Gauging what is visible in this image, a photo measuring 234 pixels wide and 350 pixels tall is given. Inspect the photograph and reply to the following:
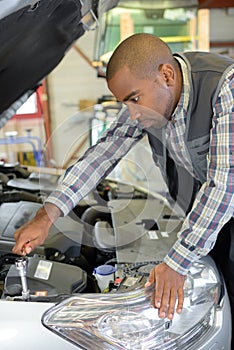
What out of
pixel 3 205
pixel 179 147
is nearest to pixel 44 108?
pixel 3 205

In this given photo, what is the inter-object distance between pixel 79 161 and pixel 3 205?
1.38 ft

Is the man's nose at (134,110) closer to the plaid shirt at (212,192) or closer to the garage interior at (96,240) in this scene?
the plaid shirt at (212,192)

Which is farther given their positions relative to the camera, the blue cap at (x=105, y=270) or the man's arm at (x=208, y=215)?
the blue cap at (x=105, y=270)

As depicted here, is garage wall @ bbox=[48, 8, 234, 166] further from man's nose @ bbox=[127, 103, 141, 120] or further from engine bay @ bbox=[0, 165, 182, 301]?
man's nose @ bbox=[127, 103, 141, 120]

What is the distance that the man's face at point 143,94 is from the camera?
0.97m

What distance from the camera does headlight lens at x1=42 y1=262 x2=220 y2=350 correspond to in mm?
886

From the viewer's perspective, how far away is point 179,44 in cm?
443

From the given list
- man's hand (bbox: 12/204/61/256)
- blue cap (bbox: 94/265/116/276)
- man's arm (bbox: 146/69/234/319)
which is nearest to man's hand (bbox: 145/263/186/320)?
man's arm (bbox: 146/69/234/319)

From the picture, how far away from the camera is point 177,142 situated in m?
1.15

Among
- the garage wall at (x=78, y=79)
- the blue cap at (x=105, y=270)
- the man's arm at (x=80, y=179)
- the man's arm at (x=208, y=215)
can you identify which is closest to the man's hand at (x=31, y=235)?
the man's arm at (x=80, y=179)

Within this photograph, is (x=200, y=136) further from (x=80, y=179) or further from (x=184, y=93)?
(x=80, y=179)

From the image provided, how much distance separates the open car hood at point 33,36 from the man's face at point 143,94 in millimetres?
241

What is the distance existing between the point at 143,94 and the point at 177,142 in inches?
8.4

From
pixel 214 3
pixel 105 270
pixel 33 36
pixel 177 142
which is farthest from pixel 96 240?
pixel 214 3
